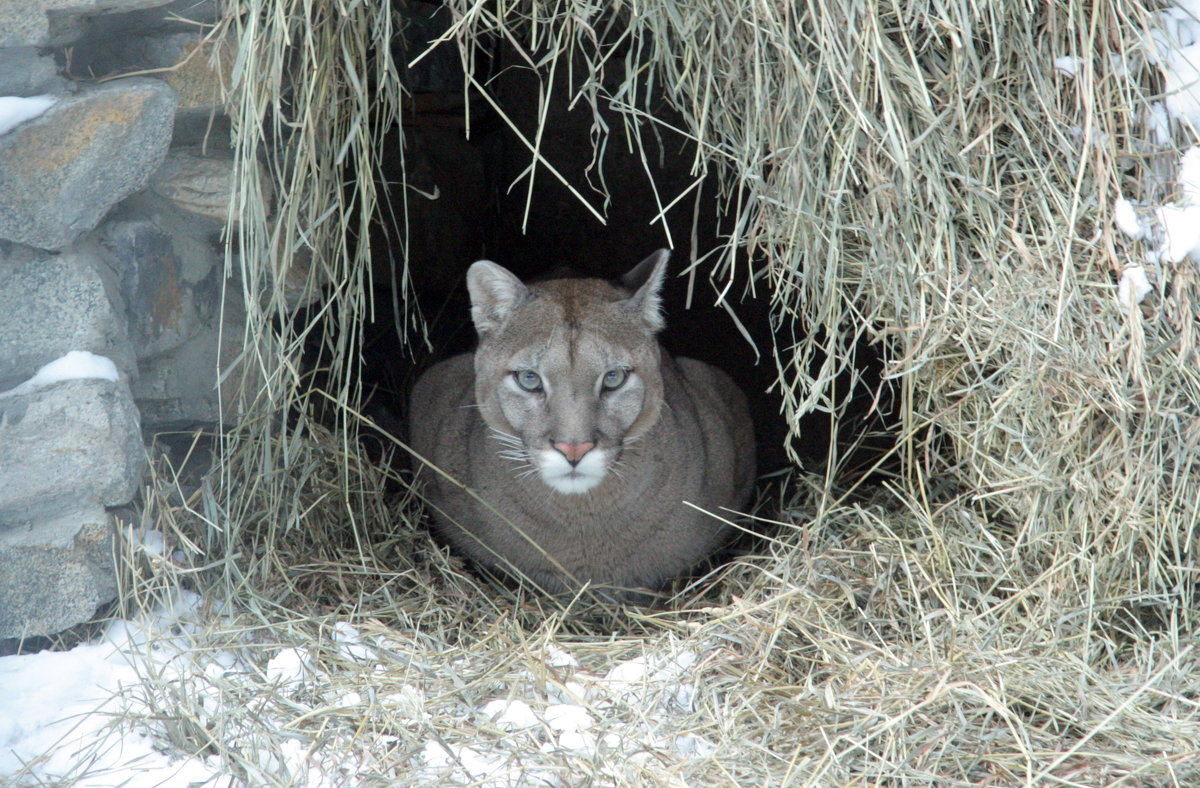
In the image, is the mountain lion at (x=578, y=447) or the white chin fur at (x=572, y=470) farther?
the mountain lion at (x=578, y=447)

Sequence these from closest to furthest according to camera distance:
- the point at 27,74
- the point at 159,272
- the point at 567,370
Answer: the point at 27,74, the point at 159,272, the point at 567,370

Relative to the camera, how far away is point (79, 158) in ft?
9.56

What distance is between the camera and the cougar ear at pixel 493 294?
153 inches

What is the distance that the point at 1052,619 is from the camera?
3.02 meters

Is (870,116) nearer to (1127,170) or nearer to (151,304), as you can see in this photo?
(1127,170)

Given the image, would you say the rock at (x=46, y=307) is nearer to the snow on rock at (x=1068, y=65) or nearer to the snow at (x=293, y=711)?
the snow at (x=293, y=711)

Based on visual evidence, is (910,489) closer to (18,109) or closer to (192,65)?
(192,65)

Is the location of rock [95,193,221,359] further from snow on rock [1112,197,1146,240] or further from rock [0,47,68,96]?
snow on rock [1112,197,1146,240]

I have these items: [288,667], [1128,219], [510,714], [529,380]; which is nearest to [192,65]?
[529,380]

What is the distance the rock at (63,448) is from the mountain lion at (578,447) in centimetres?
132

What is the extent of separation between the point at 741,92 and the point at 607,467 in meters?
1.32

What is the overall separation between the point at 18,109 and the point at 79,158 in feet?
0.63

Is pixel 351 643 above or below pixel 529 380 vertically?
below

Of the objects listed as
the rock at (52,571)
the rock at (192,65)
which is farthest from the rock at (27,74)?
the rock at (52,571)
